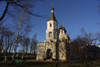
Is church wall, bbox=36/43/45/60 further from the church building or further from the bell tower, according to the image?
the bell tower

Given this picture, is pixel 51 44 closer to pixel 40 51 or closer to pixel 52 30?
pixel 40 51

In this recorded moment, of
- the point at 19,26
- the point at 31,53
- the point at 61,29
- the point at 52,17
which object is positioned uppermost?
the point at 52,17

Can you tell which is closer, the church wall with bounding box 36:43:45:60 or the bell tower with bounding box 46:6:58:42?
the church wall with bounding box 36:43:45:60

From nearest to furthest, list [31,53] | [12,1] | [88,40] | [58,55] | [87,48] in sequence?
[12,1], [87,48], [88,40], [58,55], [31,53]

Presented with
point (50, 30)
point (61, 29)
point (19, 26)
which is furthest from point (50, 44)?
point (19, 26)

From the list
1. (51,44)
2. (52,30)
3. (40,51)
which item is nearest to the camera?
(51,44)

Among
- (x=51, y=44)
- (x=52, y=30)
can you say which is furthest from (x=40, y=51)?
(x=52, y=30)

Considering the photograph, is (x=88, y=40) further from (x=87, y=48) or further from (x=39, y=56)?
(x=39, y=56)

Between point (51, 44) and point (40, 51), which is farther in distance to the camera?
point (40, 51)

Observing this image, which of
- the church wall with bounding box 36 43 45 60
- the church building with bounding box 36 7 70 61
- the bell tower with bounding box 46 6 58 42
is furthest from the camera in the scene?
the bell tower with bounding box 46 6 58 42

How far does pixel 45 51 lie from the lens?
1239 inches

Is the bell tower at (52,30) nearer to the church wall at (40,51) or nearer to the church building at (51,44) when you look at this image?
the church building at (51,44)

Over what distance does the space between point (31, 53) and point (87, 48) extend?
38153mm

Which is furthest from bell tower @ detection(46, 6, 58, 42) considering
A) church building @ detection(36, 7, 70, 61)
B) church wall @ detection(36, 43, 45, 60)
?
church wall @ detection(36, 43, 45, 60)
